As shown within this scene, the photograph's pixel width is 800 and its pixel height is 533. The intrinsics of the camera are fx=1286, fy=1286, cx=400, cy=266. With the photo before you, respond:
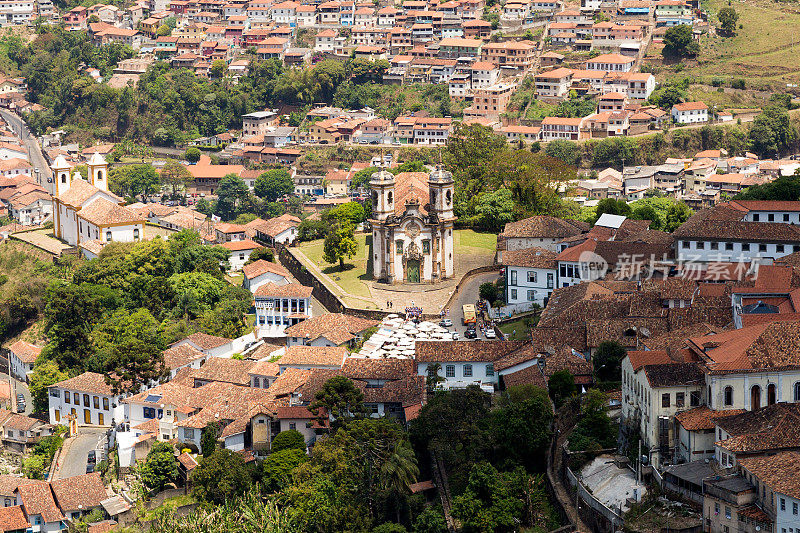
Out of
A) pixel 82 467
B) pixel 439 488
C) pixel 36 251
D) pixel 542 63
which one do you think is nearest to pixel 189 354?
pixel 82 467

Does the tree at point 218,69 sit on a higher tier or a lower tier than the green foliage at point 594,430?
higher

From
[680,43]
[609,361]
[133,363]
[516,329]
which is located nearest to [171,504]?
[133,363]

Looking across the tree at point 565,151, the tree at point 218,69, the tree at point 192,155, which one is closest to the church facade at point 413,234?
the tree at point 565,151

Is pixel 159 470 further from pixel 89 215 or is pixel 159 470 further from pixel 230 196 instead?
pixel 230 196

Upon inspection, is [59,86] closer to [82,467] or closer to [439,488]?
[82,467]

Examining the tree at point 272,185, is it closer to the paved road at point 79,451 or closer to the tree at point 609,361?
the paved road at point 79,451

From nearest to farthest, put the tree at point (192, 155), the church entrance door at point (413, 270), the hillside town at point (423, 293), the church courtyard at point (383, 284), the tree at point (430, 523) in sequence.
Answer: the hillside town at point (423, 293) → the tree at point (430, 523) → the church courtyard at point (383, 284) → the church entrance door at point (413, 270) → the tree at point (192, 155)
